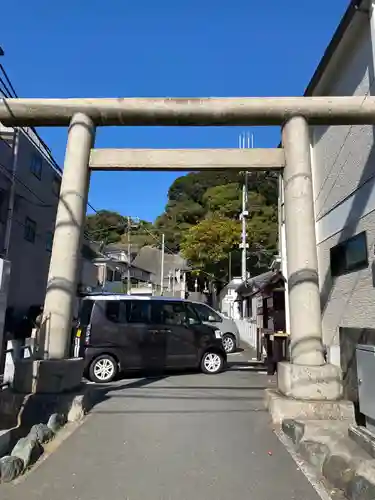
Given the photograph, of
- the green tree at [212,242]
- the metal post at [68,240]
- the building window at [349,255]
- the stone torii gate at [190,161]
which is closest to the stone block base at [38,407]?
the stone torii gate at [190,161]

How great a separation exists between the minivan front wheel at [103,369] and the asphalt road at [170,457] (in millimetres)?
2142

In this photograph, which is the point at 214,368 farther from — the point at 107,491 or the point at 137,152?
the point at 107,491

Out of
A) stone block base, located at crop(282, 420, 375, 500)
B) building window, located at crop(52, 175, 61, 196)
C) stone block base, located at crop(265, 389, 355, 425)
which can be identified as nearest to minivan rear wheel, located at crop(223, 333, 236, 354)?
building window, located at crop(52, 175, 61, 196)

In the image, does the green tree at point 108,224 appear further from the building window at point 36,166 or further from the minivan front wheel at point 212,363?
the minivan front wheel at point 212,363

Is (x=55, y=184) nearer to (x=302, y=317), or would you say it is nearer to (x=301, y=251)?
(x=301, y=251)

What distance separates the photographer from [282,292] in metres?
11.8

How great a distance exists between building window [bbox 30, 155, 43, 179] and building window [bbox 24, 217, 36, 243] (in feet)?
5.92

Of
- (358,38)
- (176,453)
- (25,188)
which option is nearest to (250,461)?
(176,453)

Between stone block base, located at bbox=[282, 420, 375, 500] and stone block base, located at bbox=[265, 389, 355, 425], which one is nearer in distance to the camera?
stone block base, located at bbox=[282, 420, 375, 500]

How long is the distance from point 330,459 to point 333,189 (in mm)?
6064

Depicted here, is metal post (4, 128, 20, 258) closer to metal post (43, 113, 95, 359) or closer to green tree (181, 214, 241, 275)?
metal post (43, 113, 95, 359)

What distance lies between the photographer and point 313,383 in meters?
5.78

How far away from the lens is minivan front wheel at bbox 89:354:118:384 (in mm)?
9555

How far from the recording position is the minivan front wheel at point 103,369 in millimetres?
9555
